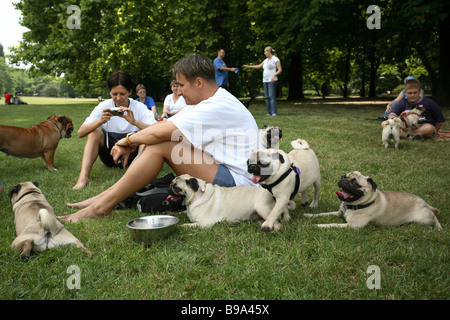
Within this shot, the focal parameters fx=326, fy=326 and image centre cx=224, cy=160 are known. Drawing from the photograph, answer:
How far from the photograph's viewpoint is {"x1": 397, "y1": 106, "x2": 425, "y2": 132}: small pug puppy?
26.5 feet

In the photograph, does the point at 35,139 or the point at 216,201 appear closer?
the point at 216,201

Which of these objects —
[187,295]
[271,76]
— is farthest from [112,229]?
[271,76]

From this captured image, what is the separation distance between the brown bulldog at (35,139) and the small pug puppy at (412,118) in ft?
26.1

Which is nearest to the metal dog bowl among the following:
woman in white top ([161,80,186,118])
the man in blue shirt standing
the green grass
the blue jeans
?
the green grass

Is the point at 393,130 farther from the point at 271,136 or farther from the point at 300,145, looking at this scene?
the point at 300,145

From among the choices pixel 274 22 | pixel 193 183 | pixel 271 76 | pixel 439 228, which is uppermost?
pixel 274 22

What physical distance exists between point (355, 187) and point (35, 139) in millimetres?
5963

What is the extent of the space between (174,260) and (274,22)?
61.5 feet

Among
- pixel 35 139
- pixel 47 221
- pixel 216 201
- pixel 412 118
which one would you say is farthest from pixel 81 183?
pixel 412 118

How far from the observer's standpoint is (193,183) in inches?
134

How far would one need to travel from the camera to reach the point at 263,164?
3238 mm

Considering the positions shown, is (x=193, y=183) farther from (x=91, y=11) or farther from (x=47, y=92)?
(x=47, y=92)

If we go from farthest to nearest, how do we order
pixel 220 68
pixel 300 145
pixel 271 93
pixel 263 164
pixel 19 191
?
pixel 271 93
pixel 220 68
pixel 300 145
pixel 19 191
pixel 263 164

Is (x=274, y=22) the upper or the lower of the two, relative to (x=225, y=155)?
upper
